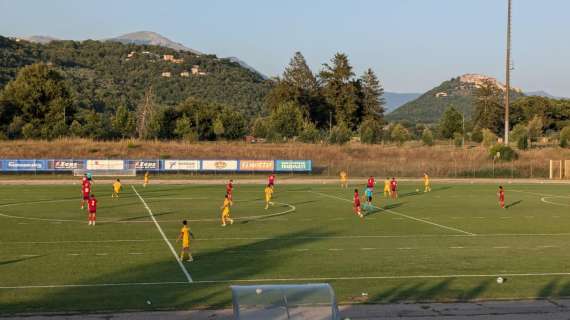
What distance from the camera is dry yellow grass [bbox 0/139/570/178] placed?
8019cm

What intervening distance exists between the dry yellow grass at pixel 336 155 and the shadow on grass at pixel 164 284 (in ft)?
178

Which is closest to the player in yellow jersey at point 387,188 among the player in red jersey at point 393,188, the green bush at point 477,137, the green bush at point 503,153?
the player in red jersey at point 393,188

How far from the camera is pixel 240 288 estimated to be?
10711 millimetres

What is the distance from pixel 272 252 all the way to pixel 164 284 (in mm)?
6513

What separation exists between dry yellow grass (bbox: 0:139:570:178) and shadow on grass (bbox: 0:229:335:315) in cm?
5427

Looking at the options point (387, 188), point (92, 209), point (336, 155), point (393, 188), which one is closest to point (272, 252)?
point (92, 209)

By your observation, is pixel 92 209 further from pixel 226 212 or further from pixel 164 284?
pixel 164 284

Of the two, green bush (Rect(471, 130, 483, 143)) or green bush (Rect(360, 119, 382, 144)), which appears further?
green bush (Rect(471, 130, 483, 143))

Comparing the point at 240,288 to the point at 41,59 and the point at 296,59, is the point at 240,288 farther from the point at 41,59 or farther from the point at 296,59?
the point at 41,59

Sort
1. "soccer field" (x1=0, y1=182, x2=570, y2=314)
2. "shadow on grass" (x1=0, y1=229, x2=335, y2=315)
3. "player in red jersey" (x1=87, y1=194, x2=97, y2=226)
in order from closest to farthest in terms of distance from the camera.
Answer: "shadow on grass" (x1=0, y1=229, x2=335, y2=315) < "soccer field" (x1=0, y1=182, x2=570, y2=314) < "player in red jersey" (x1=87, y1=194, x2=97, y2=226)

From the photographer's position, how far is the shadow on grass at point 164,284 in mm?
17656

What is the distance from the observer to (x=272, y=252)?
2598 cm

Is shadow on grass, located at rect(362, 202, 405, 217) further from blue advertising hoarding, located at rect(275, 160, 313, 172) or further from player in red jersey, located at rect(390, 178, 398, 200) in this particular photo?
blue advertising hoarding, located at rect(275, 160, 313, 172)

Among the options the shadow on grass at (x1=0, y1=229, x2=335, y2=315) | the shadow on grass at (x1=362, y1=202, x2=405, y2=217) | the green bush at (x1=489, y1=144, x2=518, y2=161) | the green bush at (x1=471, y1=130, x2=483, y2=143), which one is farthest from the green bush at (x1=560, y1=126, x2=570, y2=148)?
the shadow on grass at (x1=0, y1=229, x2=335, y2=315)
